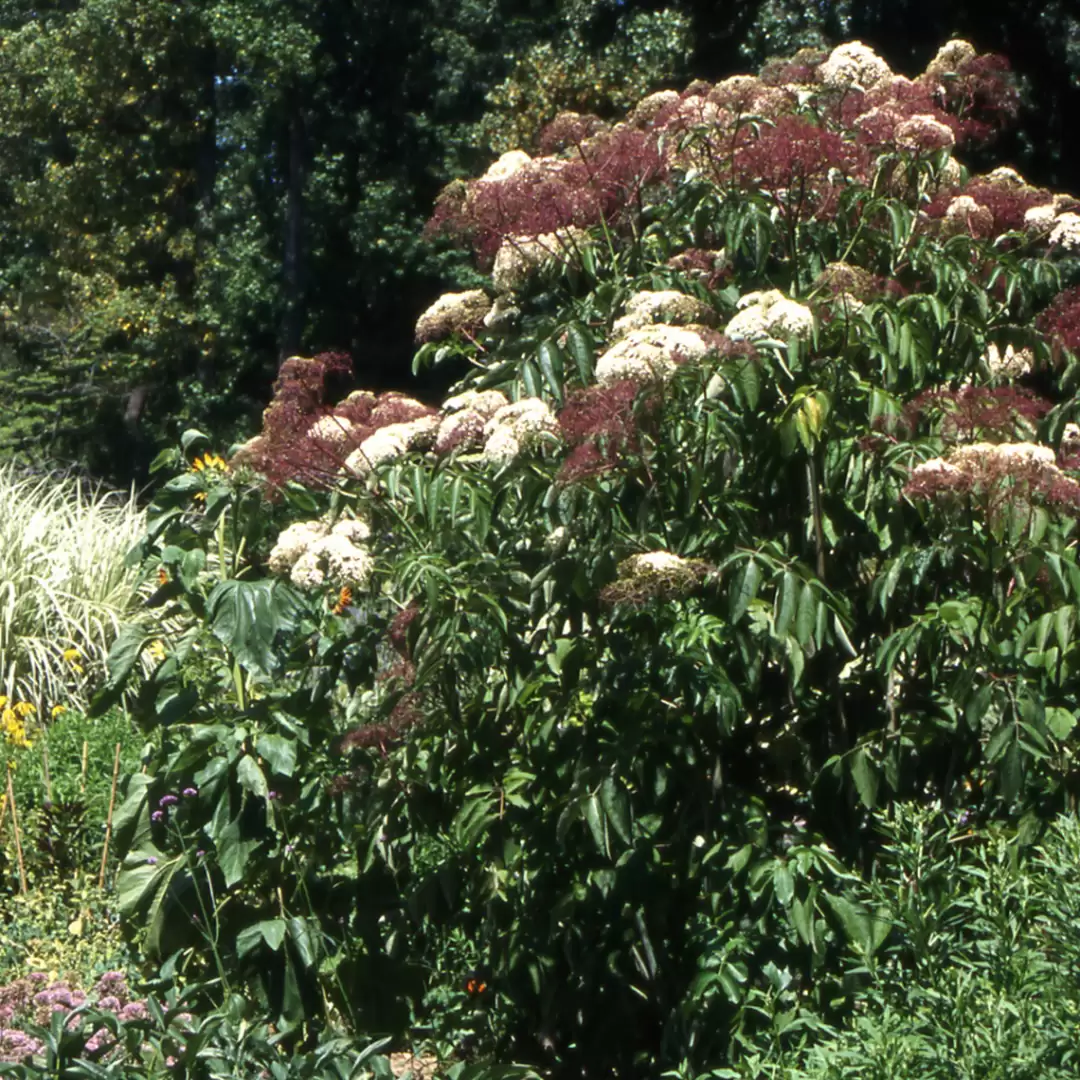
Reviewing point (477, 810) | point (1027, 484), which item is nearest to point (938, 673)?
point (1027, 484)

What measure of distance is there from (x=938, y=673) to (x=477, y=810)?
0.93m

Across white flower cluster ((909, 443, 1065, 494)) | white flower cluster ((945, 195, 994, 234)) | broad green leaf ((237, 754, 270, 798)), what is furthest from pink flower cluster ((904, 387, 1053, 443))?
broad green leaf ((237, 754, 270, 798))

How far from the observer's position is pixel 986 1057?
2188 mm

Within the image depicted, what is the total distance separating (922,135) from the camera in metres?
3.50

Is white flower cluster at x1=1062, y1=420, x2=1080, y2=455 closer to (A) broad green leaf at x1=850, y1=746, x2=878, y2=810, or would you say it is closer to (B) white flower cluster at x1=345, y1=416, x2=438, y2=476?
(A) broad green leaf at x1=850, y1=746, x2=878, y2=810

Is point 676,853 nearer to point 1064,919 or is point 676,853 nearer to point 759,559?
point 759,559

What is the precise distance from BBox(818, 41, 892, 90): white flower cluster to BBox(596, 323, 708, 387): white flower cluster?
1.15 meters

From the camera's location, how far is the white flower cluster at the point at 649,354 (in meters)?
2.87

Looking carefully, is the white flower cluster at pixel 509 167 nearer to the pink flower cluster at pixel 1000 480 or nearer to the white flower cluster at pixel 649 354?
the white flower cluster at pixel 649 354

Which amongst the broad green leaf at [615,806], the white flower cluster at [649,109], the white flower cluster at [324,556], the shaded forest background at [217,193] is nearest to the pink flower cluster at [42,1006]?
the white flower cluster at [324,556]

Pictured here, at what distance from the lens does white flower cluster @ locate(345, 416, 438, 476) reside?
10.5ft

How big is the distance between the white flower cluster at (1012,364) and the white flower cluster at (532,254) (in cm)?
91

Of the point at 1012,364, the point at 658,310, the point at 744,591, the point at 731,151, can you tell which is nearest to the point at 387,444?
the point at 658,310

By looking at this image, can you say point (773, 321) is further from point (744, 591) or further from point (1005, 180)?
point (1005, 180)
